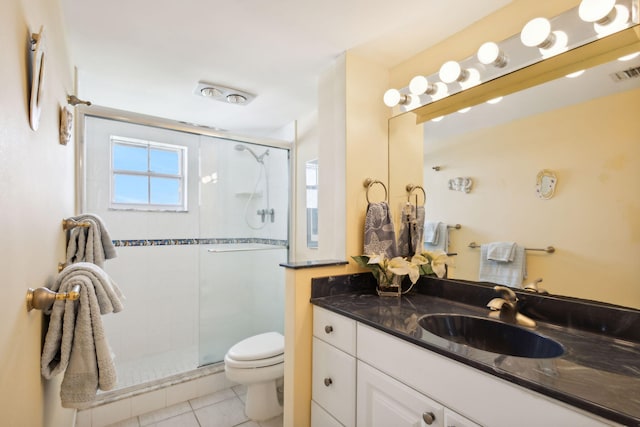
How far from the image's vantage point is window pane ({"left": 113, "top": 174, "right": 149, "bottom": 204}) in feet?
9.11

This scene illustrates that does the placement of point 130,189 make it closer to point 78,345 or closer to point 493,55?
point 78,345

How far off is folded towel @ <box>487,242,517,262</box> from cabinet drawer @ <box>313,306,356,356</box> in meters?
0.71

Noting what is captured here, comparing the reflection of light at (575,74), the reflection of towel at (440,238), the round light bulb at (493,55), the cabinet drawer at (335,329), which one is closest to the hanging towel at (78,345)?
the cabinet drawer at (335,329)

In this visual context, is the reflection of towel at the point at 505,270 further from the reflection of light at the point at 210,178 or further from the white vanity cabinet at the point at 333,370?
the reflection of light at the point at 210,178

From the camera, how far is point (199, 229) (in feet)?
9.75

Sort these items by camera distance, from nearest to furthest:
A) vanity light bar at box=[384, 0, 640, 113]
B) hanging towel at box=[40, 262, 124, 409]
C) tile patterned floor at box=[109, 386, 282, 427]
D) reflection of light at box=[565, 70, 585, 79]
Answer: hanging towel at box=[40, 262, 124, 409] → vanity light bar at box=[384, 0, 640, 113] → reflection of light at box=[565, 70, 585, 79] → tile patterned floor at box=[109, 386, 282, 427]

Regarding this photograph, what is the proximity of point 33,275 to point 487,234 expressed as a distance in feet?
5.47

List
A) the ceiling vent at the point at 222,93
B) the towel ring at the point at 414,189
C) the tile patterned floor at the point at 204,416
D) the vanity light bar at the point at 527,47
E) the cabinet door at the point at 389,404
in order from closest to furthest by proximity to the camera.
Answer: the cabinet door at the point at 389,404, the vanity light bar at the point at 527,47, the towel ring at the point at 414,189, the tile patterned floor at the point at 204,416, the ceiling vent at the point at 222,93

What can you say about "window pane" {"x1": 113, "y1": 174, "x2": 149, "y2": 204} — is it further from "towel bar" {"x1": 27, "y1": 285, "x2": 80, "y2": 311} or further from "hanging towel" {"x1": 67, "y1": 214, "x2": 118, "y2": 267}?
"towel bar" {"x1": 27, "y1": 285, "x2": 80, "y2": 311}

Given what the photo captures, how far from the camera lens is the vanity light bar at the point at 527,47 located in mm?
1108

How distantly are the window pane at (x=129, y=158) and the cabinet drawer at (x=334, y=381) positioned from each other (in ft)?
7.75

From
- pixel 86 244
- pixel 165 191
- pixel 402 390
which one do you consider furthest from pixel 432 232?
pixel 165 191

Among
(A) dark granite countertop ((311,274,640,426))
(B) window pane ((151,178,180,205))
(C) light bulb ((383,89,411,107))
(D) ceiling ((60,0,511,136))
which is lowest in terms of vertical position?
(A) dark granite countertop ((311,274,640,426))

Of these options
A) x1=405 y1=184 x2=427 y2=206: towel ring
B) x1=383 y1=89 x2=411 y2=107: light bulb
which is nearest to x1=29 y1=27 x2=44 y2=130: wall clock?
x1=383 y1=89 x2=411 y2=107: light bulb
